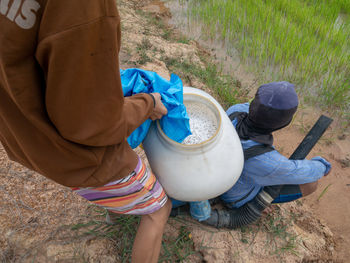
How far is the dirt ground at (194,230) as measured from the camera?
1.26 meters

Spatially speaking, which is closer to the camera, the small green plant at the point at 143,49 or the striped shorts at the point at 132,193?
the striped shorts at the point at 132,193

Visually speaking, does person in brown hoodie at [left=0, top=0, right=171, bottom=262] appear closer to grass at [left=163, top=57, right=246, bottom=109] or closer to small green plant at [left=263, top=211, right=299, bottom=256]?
small green plant at [left=263, top=211, right=299, bottom=256]

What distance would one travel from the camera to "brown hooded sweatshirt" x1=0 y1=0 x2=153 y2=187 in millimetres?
424

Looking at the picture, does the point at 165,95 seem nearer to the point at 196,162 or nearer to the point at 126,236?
the point at 196,162

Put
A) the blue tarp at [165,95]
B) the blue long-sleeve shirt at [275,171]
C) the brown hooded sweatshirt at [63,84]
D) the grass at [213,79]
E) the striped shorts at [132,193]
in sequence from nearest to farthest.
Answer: the brown hooded sweatshirt at [63,84] → the striped shorts at [132,193] → the blue tarp at [165,95] → the blue long-sleeve shirt at [275,171] → the grass at [213,79]

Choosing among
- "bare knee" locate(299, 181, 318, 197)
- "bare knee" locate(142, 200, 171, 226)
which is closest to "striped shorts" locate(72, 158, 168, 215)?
"bare knee" locate(142, 200, 171, 226)

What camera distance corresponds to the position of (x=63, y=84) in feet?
1.59

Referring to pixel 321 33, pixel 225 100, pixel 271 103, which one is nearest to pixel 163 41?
pixel 225 100

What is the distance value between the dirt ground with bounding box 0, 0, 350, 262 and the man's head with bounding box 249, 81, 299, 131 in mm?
821

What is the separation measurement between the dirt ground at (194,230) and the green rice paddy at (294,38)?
3.14ft

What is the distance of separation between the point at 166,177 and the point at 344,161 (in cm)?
184

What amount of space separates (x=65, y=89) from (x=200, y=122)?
761mm

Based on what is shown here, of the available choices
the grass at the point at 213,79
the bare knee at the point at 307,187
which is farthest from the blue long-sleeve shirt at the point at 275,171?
the grass at the point at 213,79

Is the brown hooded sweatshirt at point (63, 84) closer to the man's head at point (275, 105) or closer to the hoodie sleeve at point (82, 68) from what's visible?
the hoodie sleeve at point (82, 68)
